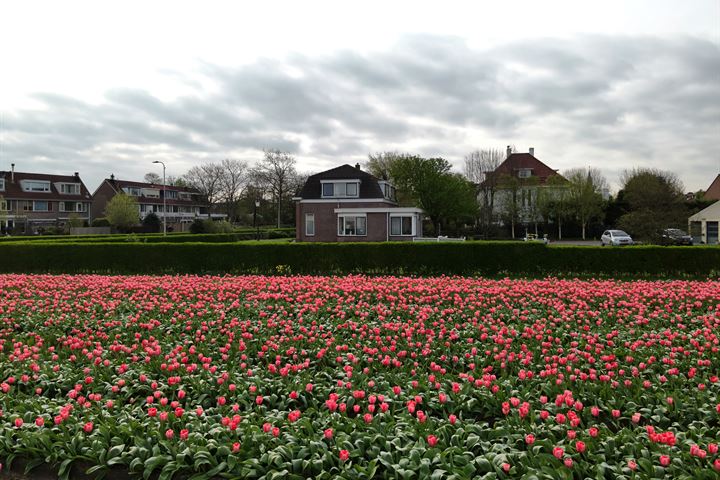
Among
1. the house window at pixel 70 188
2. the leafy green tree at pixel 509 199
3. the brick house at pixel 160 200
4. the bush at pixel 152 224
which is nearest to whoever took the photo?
the leafy green tree at pixel 509 199

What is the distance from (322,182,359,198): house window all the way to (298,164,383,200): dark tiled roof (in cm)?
43

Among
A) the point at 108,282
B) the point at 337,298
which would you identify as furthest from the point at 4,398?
the point at 108,282

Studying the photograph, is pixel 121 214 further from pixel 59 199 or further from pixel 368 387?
pixel 368 387

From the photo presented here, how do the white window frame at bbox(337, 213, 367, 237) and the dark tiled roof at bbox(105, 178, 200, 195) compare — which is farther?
the dark tiled roof at bbox(105, 178, 200, 195)

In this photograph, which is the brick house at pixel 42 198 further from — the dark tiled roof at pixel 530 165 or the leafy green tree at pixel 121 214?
the dark tiled roof at pixel 530 165

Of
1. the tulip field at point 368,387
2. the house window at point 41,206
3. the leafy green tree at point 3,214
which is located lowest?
the tulip field at point 368,387

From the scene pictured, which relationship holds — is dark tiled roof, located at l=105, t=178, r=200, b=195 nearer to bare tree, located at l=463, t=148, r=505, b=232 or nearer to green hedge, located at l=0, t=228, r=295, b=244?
green hedge, located at l=0, t=228, r=295, b=244

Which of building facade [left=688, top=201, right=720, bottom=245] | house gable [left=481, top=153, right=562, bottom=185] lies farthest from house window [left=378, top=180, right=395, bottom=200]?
building facade [left=688, top=201, right=720, bottom=245]

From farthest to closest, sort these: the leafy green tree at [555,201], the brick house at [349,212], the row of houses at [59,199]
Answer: the row of houses at [59,199] → the leafy green tree at [555,201] → the brick house at [349,212]

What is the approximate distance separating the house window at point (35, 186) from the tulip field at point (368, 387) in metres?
66.7

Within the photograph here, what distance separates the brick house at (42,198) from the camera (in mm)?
61469

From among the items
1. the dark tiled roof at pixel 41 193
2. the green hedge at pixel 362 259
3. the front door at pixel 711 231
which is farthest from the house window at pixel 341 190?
the dark tiled roof at pixel 41 193

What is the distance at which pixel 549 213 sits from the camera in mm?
48969

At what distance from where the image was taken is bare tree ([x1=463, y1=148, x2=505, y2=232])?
44250 mm
